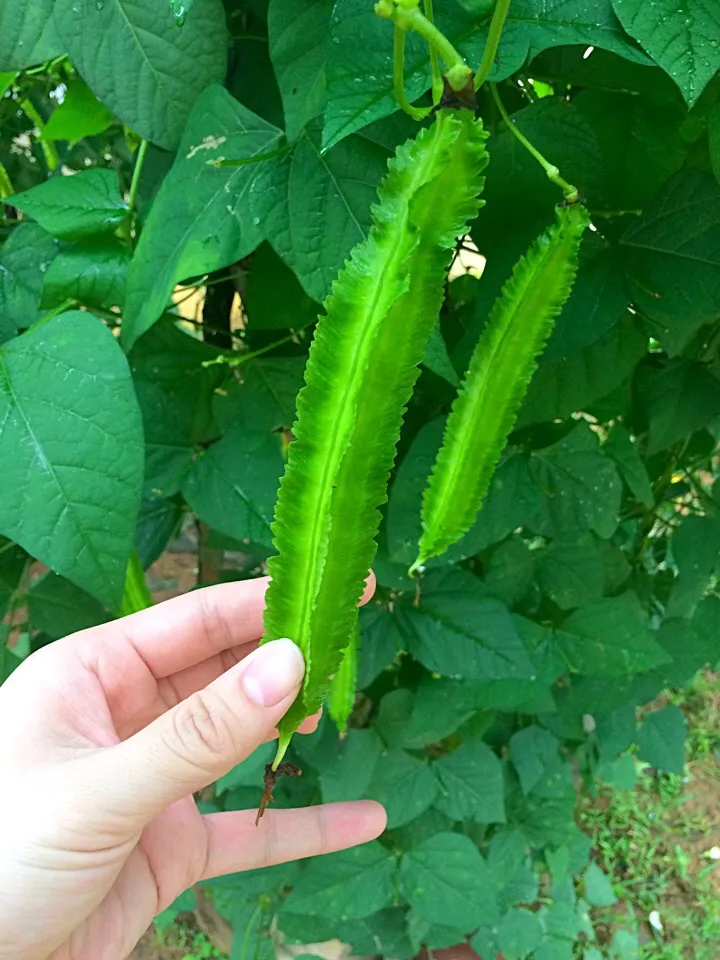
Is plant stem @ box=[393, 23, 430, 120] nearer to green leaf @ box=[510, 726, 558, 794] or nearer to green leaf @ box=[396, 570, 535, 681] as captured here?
green leaf @ box=[396, 570, 535, 681]

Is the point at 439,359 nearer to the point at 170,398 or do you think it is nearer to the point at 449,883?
the point at 170,398

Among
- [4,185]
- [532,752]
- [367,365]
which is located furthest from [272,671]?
[532,752]

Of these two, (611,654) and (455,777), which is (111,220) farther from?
(455,777)

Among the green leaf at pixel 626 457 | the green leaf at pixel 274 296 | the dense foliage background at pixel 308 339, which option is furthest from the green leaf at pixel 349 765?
the green leaf at pixel 274 296

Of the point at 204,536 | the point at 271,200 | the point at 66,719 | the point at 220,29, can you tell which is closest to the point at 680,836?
the point at 204,536

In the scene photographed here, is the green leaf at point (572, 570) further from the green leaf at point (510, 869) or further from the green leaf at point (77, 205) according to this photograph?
the green leaf at point (77, 205)

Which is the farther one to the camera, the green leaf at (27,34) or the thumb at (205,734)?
the green leaf at (27,34)
